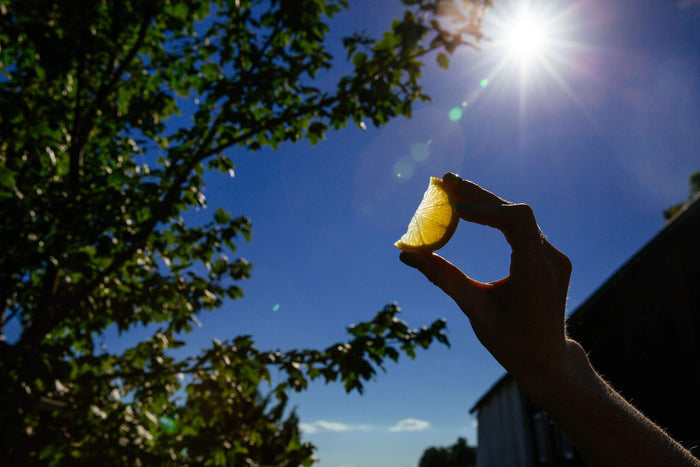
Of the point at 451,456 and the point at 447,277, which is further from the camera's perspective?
the point at 451,456

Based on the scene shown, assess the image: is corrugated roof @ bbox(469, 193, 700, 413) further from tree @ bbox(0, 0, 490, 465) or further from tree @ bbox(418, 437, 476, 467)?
tree @ bbox(418, 437, 476, 467)

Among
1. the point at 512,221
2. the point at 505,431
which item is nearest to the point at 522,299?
the point at 512,221

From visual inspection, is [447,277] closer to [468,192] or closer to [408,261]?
[408,261]

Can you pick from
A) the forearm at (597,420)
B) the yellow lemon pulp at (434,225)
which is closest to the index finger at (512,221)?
the forearm at (597,420)

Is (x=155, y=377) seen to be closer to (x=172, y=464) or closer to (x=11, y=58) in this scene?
(x=172, y=464)

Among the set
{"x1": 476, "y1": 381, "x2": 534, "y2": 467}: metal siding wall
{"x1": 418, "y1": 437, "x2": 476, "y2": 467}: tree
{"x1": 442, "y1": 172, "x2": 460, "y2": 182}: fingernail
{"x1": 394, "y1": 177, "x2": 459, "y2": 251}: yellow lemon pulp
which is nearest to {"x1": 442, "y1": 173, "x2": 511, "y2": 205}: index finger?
{"x1": 442, "y1": 172, "x2": 460, "y2": 182}: fingernail
